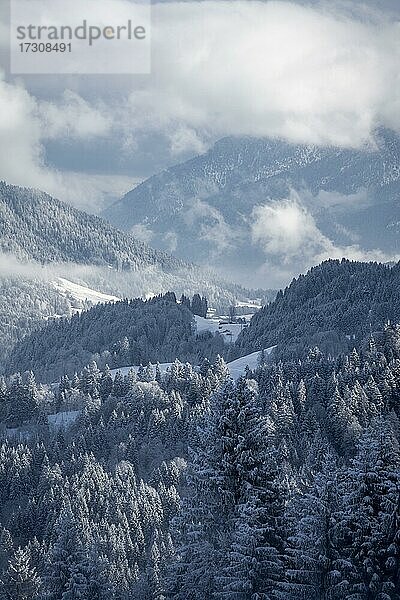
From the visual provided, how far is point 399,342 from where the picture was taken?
449ft

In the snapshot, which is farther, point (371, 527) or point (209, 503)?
point (209, 503)

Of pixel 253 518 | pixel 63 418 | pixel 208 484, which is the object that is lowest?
pixel 253 518

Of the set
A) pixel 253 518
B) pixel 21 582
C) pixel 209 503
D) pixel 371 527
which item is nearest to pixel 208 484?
pixel 209 503

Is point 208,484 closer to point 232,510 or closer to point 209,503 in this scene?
point 209,503

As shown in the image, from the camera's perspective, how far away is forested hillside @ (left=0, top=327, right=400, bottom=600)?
32031 mm

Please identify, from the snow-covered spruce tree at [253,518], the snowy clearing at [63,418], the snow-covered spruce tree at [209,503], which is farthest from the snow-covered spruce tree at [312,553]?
the snowy clearing at [63,418]

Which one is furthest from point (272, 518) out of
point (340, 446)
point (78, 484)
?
point (78, 484)

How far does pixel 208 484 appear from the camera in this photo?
112 ft

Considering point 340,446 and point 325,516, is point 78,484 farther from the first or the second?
point 325,516

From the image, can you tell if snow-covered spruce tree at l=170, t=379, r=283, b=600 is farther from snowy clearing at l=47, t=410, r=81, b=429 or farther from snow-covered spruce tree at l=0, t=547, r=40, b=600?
snowy clearing at l=47, t=410, r=81, b=429

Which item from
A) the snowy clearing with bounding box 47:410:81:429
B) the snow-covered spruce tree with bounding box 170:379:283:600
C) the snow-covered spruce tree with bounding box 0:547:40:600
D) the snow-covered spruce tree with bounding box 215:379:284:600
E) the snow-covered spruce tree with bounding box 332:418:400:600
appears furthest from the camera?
the snowy clearing with bounding box 47:410:81:429

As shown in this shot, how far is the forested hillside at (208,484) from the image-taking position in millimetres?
32031

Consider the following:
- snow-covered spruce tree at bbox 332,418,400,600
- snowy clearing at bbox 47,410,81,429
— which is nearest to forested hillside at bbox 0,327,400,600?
snow-covered spruce tree at bbox 332,418,400,600

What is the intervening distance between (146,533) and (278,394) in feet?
109
